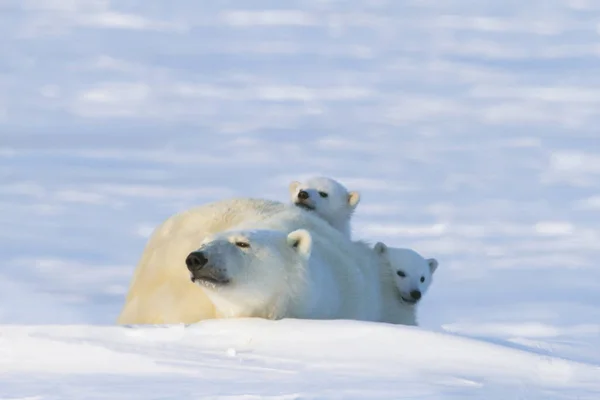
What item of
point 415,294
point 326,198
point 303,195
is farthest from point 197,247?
point 326,198

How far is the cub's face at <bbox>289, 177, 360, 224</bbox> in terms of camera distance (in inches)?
380

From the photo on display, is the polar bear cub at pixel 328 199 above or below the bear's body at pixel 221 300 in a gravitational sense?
above

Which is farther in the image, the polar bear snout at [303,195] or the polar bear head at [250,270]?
the polar bear snout at [303,195]

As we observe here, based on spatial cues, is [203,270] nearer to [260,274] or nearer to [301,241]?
[260,274]

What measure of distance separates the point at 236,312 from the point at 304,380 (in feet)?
6.30

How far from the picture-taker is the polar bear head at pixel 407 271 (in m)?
8.56

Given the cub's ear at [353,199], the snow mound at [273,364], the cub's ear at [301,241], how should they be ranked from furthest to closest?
1. the cub's ear at [353,199]
2. the cub's ear at [301,241]
3. the snow mound at [273,364]

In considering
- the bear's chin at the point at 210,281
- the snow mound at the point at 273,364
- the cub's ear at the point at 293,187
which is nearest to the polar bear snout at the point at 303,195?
the cub's ear at the point at 293,187

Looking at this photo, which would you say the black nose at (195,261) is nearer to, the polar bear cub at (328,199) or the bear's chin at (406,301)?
the bear's chin at (406,301)

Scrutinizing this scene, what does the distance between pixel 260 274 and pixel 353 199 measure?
3232 millimetres

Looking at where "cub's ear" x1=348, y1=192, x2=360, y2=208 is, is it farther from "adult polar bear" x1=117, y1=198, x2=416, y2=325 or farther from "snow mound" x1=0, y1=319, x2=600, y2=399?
"snow mound" x1=0, y1=319, x2=600, y2=399


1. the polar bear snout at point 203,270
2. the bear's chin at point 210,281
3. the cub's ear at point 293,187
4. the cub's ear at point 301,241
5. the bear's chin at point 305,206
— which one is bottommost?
the bear's chin at point 210,281

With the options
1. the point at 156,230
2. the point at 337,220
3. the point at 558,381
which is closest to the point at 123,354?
the point at 558,381

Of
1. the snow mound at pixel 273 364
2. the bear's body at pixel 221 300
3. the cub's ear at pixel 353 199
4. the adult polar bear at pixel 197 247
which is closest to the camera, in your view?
the snow mound at pixel 273 364
